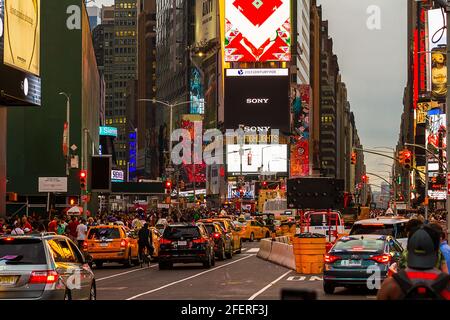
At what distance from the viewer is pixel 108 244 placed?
35.7 metres

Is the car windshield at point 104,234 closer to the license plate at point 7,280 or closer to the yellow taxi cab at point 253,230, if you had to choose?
the license plate at point 7,280

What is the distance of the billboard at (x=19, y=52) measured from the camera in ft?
149

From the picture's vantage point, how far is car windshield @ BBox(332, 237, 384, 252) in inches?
917

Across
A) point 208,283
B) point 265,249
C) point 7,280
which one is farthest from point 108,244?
point 7,280

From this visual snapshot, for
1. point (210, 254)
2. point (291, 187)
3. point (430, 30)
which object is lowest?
point (210, 254)

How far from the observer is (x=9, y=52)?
4647 centimetres

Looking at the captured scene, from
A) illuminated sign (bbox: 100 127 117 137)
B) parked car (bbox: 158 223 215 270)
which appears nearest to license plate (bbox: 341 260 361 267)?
parked car (bbox: 158 223 215 270)

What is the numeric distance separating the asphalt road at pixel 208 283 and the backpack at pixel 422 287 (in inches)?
426
